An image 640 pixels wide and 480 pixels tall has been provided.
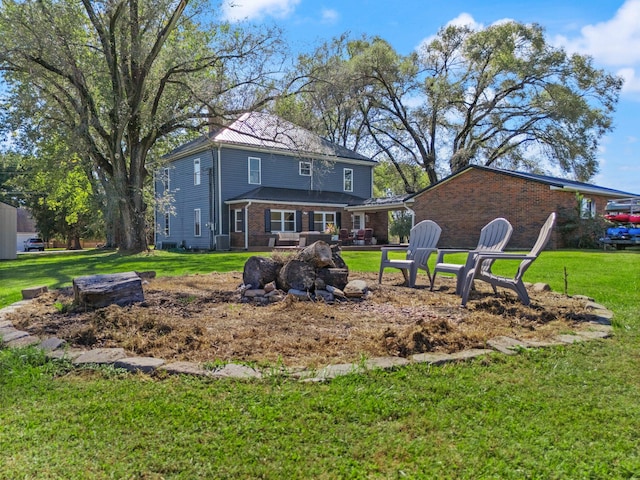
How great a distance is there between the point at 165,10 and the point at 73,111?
195 inches

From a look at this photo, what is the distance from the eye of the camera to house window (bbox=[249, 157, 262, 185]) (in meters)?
21.8

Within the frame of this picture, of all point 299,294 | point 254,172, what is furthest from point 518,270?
point 254,172

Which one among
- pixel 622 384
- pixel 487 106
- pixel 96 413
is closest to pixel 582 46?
pixel 487 106

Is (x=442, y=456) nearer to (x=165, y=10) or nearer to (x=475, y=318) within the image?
(x=475, y=318)

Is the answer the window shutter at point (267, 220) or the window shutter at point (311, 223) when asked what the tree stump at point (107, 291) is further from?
the window shutter at point (311, 223)

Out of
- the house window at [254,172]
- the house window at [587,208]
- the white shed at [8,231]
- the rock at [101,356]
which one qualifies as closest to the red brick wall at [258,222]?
the house window at [254,172]

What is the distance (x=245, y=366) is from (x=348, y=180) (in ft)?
74.9

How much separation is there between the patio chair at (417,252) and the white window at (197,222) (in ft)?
56.2

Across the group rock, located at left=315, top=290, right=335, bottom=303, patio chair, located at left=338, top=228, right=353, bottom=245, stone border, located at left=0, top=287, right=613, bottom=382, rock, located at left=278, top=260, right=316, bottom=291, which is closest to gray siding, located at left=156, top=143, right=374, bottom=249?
patio chair, located at left=338, top=228, right=353, bottom=245

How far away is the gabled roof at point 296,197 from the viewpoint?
2050cm

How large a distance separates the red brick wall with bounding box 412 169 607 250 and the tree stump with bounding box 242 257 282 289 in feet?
44.3

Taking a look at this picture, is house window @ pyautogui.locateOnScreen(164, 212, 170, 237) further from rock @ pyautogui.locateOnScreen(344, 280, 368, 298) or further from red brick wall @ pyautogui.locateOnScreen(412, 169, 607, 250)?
rock @ pyautogui.locateOnScreen(344, 280, 368, 298)

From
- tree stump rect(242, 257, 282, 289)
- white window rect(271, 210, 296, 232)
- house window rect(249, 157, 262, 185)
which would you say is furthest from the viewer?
house window rect(249, 157, 262, 185)

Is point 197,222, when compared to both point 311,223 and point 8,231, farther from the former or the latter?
point 8,231
